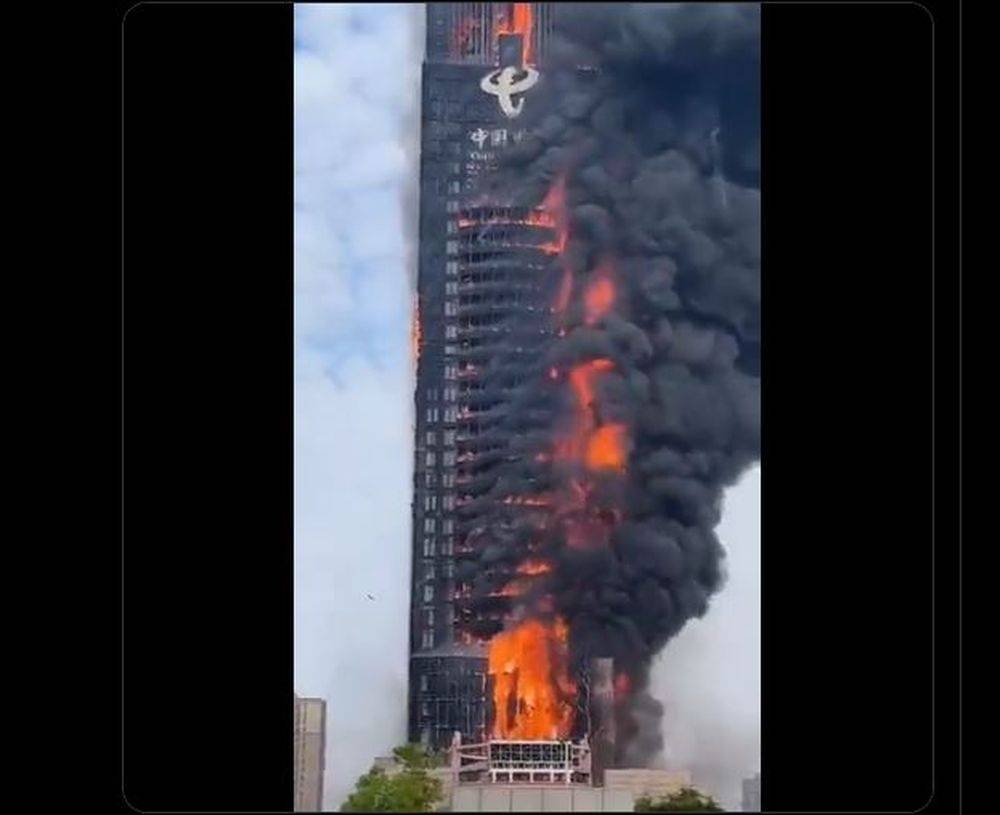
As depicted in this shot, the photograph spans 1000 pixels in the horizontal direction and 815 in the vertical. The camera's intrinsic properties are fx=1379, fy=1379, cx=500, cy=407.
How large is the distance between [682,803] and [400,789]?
1.35 meters

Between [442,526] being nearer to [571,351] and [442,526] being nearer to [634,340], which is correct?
[571,351]

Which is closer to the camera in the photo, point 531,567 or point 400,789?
point 400,789

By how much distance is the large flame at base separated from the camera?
272 inches

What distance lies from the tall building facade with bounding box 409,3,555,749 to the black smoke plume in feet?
0.14

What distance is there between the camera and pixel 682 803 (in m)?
6.57

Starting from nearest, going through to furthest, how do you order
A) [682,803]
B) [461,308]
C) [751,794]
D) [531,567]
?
[751,794], [682,803], [531,567], [461,308]

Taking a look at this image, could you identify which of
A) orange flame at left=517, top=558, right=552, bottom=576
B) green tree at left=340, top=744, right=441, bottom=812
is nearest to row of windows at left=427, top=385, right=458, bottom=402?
orange flame at left=517, top=558, right=552, bottom=576

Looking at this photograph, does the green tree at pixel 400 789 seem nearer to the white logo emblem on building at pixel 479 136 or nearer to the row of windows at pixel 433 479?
the row of windows at pixel 433 479

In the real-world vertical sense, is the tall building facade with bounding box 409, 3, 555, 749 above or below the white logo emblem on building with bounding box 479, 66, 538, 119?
below

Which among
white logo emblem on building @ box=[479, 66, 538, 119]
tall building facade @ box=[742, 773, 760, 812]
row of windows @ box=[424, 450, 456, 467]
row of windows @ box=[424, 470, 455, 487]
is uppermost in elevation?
white logo emblem on building @ box=[479, 66, 538, 119]

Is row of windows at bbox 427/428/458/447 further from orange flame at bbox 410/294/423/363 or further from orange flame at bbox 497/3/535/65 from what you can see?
orange flame at bbox 497/3/535/65

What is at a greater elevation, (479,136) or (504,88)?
(504,88)

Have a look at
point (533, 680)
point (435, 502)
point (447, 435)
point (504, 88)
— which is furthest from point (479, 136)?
point (533, 680)
